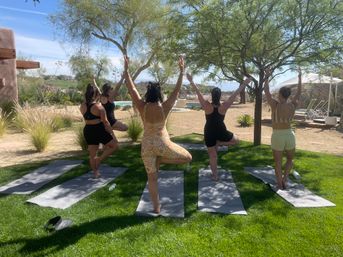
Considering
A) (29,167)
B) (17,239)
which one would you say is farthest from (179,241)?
(29,167)

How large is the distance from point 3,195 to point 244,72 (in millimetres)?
6336

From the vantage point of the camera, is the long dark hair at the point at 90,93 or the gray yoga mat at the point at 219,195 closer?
the gray yoga mat at the point at 219,195

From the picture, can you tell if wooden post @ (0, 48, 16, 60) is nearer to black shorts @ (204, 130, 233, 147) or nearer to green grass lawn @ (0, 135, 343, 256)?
green grass lawn @ (0, 135, 343, 256)

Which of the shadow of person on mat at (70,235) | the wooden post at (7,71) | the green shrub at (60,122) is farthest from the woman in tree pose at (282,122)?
the wooden post at (7,71)

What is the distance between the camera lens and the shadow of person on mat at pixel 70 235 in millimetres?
3694

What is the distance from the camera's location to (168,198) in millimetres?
5297

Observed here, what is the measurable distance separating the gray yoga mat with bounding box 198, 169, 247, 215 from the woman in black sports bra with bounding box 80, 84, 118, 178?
184cm

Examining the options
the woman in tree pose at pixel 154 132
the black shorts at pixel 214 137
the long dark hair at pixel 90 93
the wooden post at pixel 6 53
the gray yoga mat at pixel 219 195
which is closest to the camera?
the woman in tree pose at pixel 154 132

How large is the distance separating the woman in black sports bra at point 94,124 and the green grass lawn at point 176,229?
0.89 metres

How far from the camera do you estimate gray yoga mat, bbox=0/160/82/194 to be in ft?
18.7

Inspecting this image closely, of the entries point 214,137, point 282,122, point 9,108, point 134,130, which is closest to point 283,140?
point 282,122

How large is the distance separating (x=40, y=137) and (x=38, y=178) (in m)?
3.23

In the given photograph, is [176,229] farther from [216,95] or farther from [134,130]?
[134,130]

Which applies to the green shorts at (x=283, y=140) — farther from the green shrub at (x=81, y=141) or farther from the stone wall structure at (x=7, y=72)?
the stone wall structure at (x=7, y=72)
